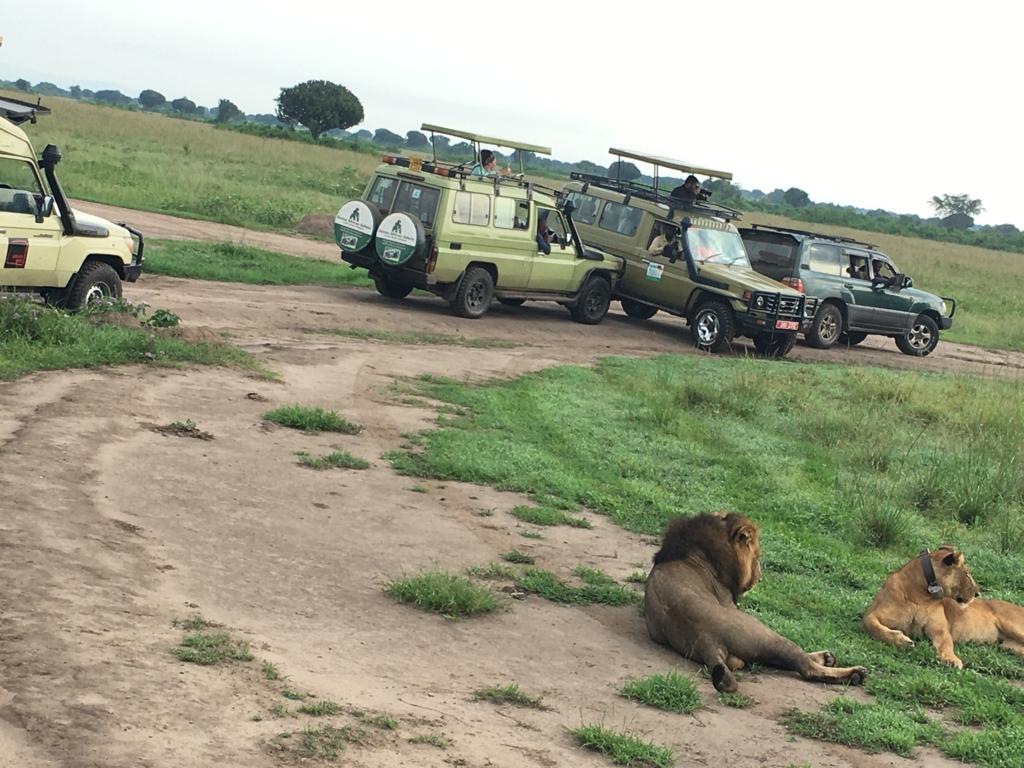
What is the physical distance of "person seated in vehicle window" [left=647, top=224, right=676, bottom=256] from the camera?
67.9ft

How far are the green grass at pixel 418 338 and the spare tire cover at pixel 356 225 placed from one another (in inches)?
71.3

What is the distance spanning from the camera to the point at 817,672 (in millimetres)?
6699

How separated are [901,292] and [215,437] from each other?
614 inches

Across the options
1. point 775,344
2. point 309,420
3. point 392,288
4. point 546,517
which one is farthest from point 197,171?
point 546,517

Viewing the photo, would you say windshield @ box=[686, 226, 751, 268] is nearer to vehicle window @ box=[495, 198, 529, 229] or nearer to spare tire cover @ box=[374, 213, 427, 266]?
vehicle window @ box=[495, 198, 529, 229]

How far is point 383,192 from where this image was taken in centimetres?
1855

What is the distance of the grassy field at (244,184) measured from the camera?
2906cm

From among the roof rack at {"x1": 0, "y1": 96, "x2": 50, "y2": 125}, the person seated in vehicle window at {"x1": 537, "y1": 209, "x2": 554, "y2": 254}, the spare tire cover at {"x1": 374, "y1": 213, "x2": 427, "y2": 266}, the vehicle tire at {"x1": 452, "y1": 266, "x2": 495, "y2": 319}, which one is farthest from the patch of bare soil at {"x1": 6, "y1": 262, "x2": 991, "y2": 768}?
A: the person seated in vehicle window at {"x1": 537, "y1": 209, "x2": 554, "y2": 254}

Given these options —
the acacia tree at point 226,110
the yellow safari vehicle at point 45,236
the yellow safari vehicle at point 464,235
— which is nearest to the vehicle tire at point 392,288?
the yellow safari vehicle at point 464,235

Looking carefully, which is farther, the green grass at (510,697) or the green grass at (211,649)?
the green grass at (510,697)

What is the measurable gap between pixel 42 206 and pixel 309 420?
3883 millimetres

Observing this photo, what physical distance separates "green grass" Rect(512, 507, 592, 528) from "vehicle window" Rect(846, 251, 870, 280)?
44.9 ft

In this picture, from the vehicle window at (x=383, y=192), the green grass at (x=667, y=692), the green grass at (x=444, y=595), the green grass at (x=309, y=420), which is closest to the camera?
the green grass at (x=667, y=692)

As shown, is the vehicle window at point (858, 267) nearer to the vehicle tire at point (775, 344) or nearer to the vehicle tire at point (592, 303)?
the vehicle tire at point (775, 344)
